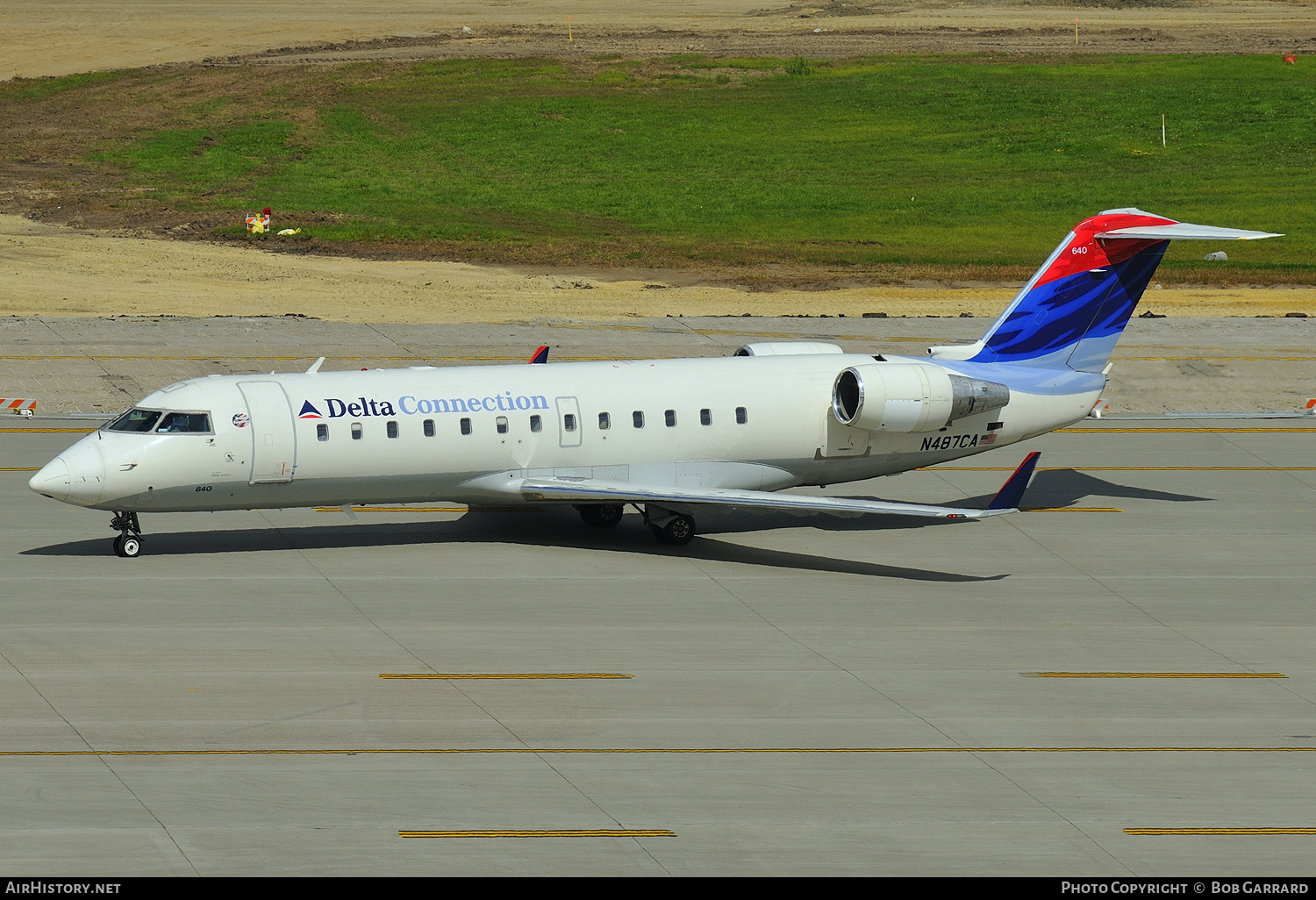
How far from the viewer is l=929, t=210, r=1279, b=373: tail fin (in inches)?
1294

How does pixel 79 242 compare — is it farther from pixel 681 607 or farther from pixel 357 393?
pixel 681 607

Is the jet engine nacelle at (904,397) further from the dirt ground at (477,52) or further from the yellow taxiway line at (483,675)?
the dirt ground at (477,52)

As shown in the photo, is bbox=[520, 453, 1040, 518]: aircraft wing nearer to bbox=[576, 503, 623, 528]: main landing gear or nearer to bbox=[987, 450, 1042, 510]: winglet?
bbox=[987, 450, 1042, 510]: winglet

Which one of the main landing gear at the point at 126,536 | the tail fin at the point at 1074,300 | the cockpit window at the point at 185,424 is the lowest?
the main landing gear at the point at 126,536

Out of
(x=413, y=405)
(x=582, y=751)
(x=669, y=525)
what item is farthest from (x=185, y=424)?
(x=582, y=751)

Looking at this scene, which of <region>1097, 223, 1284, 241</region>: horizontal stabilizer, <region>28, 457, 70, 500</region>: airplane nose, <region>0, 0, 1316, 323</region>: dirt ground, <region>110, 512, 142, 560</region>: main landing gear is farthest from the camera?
<region>0, 0, 1316, 323</region>: dirt ground

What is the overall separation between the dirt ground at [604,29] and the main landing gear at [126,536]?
66946mm

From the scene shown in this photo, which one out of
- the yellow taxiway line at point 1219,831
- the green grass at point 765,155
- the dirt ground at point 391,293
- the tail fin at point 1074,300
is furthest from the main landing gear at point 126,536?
the green grass at point 765,155

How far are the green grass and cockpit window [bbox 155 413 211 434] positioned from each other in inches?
1327

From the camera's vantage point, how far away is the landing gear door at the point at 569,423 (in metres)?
29.7

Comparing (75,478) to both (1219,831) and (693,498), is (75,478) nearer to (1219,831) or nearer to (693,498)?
(693,498)

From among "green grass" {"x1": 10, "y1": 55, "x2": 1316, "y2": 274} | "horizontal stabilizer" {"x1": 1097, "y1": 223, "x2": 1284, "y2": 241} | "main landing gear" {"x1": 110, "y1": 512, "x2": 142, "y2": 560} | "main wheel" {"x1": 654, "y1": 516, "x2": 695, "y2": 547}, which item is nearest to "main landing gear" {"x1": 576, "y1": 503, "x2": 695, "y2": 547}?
"main wheel" {"x1": 654, "y1": 516, "x2": 695, "y2": 547}

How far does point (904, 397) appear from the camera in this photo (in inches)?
1214
